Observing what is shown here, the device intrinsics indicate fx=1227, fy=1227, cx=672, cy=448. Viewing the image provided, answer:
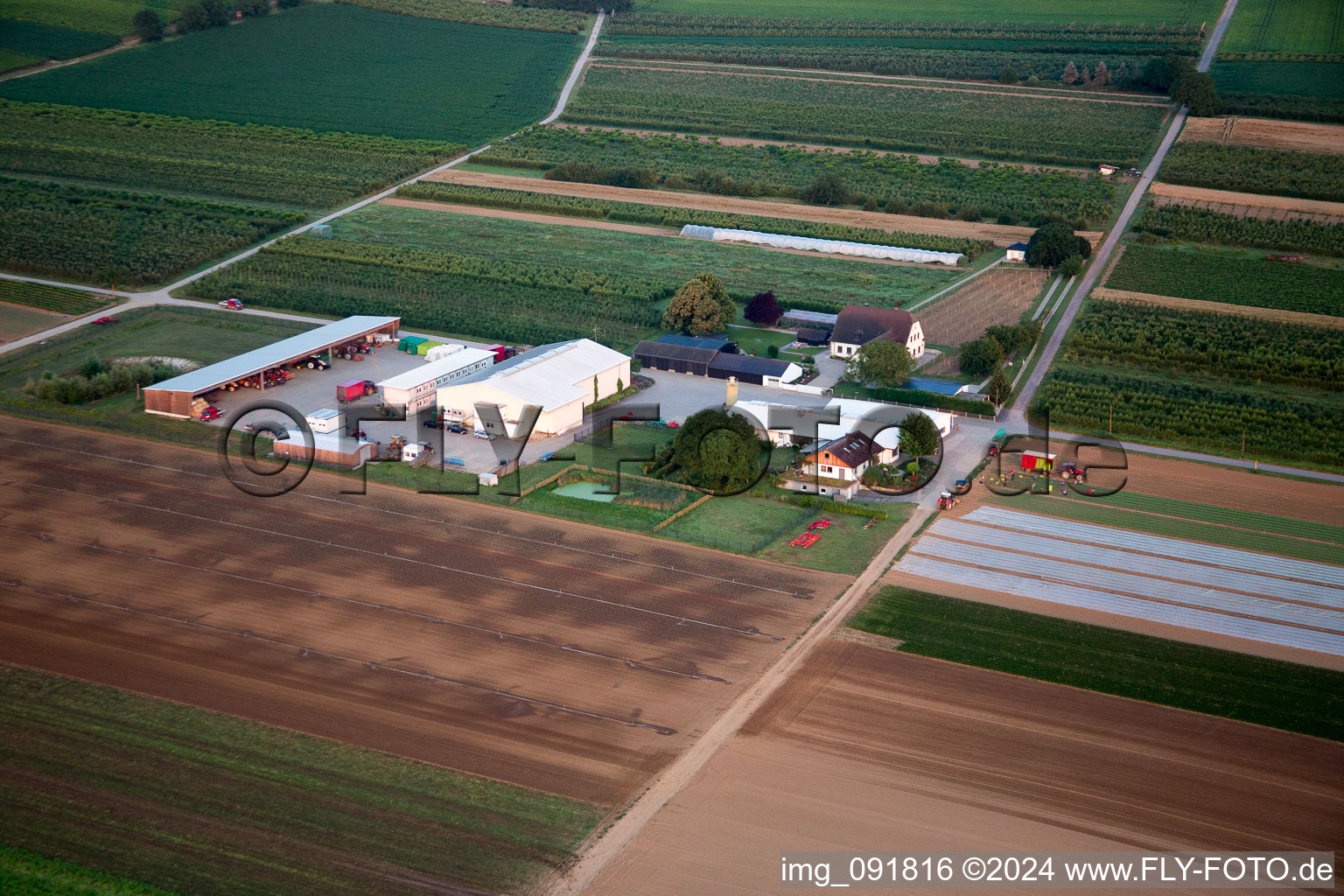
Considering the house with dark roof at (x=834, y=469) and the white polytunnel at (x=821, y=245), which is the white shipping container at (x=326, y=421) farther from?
the white polytunnel at (x=821, y=245)

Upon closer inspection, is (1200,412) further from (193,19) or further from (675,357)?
(193,19)

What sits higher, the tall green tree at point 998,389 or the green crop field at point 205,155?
the green crop field at point 205,155

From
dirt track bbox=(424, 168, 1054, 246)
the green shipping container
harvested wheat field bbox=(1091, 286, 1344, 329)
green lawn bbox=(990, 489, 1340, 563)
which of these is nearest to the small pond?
green lawn bbox=(990, 489, 1340, 563)

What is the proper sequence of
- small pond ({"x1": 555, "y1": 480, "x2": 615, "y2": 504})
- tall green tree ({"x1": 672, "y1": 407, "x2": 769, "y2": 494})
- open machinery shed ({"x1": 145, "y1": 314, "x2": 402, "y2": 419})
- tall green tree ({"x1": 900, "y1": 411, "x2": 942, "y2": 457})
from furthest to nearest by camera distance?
1. open machinery shed ({"x1": 145, "y1": 314, "x2": 402, "y2": 419})
2. tall green tree ({"x1": 900, "y1": 411, "x2": 942, "y2": 457})
3. small pond ({"x1": 555, "y1": 480, "x2": 615, "y2": 504})
4. tall green tree ({"x1": 672, "y1": 407, "x2": 769, "y2": 494})

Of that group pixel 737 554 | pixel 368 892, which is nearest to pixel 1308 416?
pixel 737 554

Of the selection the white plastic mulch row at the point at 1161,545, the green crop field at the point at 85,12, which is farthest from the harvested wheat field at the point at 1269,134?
the green crop field at the point at 85,12

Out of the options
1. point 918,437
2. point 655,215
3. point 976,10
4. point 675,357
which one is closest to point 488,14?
point 976,10

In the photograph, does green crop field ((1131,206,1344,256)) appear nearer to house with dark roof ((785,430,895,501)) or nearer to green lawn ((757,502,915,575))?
house with dark roof ((785,430,895,501))
